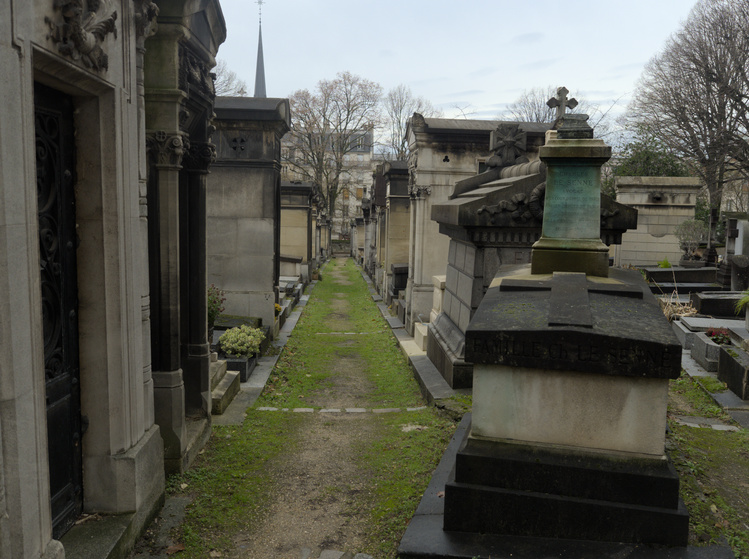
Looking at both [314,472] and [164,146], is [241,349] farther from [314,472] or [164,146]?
[164,146]

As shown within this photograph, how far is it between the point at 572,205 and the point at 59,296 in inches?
167

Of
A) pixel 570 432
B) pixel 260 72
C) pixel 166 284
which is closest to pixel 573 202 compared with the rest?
pixel 570 432

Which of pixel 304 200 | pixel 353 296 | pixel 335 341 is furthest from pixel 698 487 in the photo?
pixel 304 200

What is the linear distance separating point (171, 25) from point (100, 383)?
2949 millimetres

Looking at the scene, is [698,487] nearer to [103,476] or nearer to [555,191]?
[555,191]

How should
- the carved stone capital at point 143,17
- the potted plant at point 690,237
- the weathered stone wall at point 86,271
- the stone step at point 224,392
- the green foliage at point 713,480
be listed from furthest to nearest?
the potted plant at point 690,237 → the stone step at point 224,392 → the carved stone capital at point 143,17 → the green foliage at point 713,480 → the weathered stone wall at point 86,271

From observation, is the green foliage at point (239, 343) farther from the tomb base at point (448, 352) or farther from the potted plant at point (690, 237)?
the potted plant at point (690, 237)

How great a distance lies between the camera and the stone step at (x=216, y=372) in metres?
7.41

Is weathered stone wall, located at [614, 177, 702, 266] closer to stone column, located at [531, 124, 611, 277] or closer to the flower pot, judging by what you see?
the flower pot

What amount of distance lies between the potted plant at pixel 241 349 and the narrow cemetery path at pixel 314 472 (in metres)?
0.41

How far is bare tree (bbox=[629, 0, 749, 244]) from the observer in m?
25.4

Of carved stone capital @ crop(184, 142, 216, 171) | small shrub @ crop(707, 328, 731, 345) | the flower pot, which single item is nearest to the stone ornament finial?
carved stone capital @ crop(184, 142, 216, 171)

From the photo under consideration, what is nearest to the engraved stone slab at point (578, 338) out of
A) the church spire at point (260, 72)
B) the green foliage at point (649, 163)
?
the green foliage at point (649, 163)

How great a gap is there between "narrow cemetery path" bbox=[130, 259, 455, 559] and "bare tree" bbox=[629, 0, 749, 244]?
22093 mm
